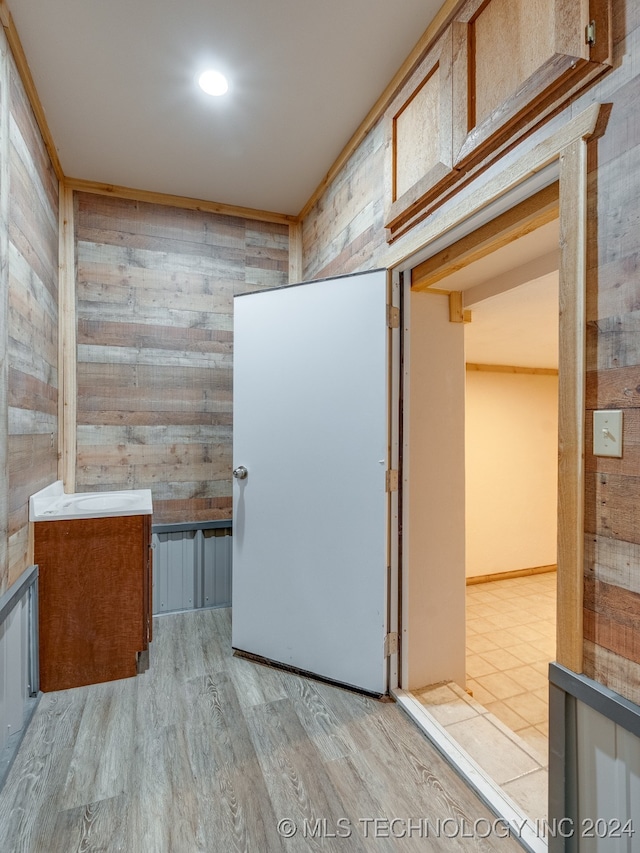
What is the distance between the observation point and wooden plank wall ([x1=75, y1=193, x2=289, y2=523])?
2691 millimetres

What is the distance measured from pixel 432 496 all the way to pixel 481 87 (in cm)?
155

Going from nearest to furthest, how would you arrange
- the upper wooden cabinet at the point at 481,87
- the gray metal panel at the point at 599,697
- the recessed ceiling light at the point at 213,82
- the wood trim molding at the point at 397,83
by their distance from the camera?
the gray metal panel at the point at 599,697 < the upper wooden cabinet at the point at 481,87 < the wood trim molding at the point at 397,83 < the recessed ceiling light at the point at 213,82

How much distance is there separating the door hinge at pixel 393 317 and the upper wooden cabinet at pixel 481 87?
32 centimetres

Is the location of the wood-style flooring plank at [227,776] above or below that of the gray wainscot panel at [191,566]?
below

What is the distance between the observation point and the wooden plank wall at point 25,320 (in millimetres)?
1682

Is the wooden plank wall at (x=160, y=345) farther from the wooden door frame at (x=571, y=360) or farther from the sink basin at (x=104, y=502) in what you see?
the wooden door frame at (x=571, y=360)

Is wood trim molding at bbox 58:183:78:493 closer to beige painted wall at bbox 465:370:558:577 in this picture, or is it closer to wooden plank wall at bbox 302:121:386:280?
wooden plank wall at bbox 302:121:386:280

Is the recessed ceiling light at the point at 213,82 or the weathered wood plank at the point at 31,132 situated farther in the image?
the recessed ceiling light at the point at 213,82

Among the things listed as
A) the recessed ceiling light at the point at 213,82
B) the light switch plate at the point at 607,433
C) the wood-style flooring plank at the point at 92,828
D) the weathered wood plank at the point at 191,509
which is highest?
the recessed ceiling light at the point at 213,82

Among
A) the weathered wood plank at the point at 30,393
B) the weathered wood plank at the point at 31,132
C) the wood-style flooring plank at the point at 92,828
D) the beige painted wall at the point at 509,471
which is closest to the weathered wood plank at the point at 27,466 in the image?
the weathered wood plank at the point at 30,393

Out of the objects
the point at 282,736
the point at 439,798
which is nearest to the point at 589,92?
the point at 439,798

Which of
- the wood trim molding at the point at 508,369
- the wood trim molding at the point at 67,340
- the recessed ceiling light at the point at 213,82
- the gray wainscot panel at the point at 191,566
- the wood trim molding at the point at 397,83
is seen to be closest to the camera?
the wood trim molding at the point at 397,83

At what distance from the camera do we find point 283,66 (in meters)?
1.81

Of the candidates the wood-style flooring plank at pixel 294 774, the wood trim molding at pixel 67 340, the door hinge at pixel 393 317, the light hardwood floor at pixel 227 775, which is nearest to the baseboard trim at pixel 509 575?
the light hardwood floor at pixel 227 775
